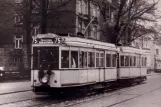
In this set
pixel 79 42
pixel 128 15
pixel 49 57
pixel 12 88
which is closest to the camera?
pixel 49 57

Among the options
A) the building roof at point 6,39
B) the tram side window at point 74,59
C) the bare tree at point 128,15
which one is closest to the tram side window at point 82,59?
the tram side window at point 74,59

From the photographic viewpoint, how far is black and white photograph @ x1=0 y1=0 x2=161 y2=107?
695 inches

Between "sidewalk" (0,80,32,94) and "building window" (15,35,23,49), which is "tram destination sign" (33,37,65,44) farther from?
"building window" (15,35,23,49)

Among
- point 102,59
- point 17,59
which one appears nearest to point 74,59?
point 102,59

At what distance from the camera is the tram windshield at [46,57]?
17688 millimetres

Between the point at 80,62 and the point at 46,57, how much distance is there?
1.99 metres

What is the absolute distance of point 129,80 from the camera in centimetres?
2967

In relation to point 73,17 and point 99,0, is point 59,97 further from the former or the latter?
point 73,17

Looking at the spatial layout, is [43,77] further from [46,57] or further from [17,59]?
[17,59]

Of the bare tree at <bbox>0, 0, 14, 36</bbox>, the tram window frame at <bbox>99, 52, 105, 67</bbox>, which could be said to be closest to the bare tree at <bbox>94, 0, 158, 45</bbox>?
the bare tree at <bbox>0, 0, 14, 36</bbox>

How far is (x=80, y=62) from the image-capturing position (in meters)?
19.0

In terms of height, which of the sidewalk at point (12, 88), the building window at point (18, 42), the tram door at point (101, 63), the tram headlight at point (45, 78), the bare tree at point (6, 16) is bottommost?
the sidewalk at point (12, 88)

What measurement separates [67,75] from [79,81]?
42.2 inches

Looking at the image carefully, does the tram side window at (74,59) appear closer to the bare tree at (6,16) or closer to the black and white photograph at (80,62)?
the black and white photograph at (80,62)
